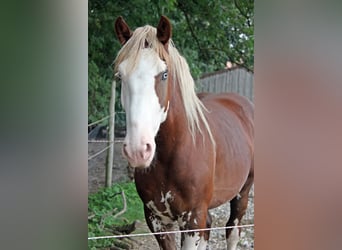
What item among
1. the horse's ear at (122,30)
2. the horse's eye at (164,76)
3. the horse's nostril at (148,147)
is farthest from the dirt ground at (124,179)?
the horse's ear at (122,30)

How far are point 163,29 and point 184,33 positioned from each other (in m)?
0.12

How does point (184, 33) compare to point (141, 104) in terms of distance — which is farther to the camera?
point (184, 33)

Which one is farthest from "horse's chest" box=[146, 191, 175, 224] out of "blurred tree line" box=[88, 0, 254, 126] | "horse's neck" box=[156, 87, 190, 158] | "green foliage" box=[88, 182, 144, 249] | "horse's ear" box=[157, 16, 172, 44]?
"horse's ear" box=[157, 16, 172, 44]

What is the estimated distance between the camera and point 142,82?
2521 millimetres

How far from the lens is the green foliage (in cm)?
256

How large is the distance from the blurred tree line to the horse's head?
0.04 metres

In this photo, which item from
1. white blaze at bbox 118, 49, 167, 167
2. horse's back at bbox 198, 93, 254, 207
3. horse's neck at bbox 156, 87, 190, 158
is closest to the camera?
white blaze at bbox 118, 49, 167, 167

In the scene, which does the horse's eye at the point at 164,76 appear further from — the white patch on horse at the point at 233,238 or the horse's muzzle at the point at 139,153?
the white patch on horse at the point at 233,238

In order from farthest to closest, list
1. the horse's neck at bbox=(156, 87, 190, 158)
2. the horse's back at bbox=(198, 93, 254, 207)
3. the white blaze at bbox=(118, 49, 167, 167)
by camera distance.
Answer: the horse's back at bbox=(198, 93, 254, 207), the horse's neck at bbox=(156, 87, 190, 158), the white blaze at bbox=(118, 49, 167, 167)

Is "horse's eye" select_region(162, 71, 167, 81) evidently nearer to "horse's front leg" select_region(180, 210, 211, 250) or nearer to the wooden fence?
the wooden fence

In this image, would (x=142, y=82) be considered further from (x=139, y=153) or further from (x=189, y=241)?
(x=189, y=241)

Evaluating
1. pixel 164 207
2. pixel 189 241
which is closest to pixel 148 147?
pixel 164 207
